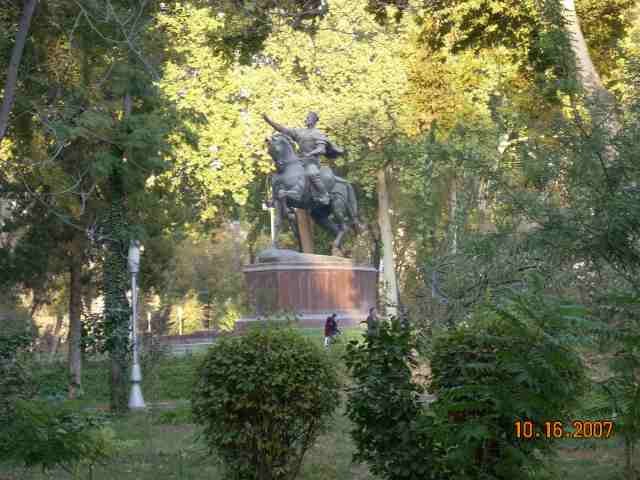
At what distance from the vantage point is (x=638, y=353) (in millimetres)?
6781

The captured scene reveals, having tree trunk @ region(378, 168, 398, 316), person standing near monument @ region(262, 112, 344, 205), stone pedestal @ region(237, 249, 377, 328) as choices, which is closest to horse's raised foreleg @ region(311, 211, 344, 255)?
stone pedestal @ region(237, 249, 377, 328)

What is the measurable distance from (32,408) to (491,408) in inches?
149

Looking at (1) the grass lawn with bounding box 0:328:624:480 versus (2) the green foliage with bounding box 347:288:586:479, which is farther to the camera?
(1) the grass lawn with bounding box 0:328:624:480

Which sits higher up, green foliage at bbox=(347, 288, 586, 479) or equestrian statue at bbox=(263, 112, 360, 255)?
equestrian statue at bbox=(263, 112, 360, 255)

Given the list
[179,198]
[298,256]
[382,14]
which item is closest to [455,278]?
[382,14]

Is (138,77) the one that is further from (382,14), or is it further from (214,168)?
(214,168)

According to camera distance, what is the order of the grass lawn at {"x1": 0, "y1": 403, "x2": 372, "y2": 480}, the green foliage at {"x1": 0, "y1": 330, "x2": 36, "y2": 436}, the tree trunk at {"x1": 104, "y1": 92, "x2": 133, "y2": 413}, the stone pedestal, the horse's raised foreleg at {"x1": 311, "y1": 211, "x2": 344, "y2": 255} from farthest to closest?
the horse's raised foreleg at {"x1": 311, "y1": 211, "x2": 344, "y2": 255}, the stone pedestal, the tree trunk at {"x1": 104, "y1": 92, "x2": 133, "y2": 413}, the grass lawn at {"x1": 0, "y1": 403, "x2": 372, "y2": 480}, the green foliage at {"x1": 0, "y1": 330, "x2": 36, "y2": 436}

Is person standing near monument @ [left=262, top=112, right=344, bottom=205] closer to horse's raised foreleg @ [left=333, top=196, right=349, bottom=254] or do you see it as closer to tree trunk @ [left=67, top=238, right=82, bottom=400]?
horse's raised foreleg @ [left=333, top=196, right=349, bottom=254]

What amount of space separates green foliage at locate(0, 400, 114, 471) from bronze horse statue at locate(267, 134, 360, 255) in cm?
2186

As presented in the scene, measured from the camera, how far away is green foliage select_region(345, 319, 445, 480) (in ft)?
24.7

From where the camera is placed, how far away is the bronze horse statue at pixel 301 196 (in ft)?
99.1

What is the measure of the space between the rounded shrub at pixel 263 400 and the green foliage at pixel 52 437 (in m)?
0.81

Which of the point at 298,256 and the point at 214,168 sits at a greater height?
the point at 214,168

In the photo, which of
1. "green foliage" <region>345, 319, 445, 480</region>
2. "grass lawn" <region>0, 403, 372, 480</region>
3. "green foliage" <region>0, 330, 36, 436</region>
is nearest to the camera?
"green foliage" <region>345, 319, 445, 480</region>
